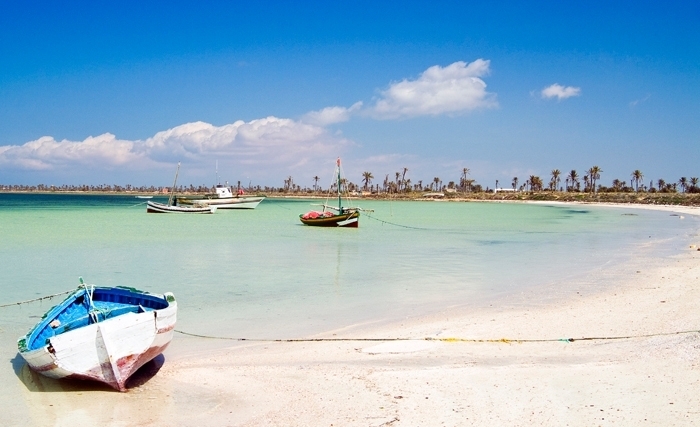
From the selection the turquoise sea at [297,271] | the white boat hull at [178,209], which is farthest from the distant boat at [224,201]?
the turquoise sea at [297,271]

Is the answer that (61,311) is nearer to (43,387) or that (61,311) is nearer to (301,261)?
(43,387)

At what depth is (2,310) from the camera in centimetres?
1270

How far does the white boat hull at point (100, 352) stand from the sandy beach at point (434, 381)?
0.29m

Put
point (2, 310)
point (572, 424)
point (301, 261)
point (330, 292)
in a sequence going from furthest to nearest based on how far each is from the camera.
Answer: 1. point (301, 261)
2. point (330, 292)
3. point (2, 310)
4. point (572, 424)

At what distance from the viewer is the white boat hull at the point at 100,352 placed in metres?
7.07

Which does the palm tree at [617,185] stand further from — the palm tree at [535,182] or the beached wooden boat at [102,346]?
the beached wooden boat at [102,346]

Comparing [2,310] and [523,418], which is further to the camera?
[2,310]

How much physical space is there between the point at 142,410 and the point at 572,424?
479 cm

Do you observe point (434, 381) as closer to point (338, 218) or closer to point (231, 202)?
point (338, 218)

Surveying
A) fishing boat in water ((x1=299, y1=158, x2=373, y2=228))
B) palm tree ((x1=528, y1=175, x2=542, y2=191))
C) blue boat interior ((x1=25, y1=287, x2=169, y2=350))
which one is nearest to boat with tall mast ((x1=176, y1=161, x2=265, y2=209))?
fishing boat in water ((x1=299, y1=158, x2=373, y2=228))

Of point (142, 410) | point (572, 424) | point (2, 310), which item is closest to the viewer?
point (572, 424)

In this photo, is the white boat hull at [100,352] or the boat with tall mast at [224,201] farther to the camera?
the boat with tall mast at [224,201]

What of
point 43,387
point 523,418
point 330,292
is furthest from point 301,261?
point 523,418

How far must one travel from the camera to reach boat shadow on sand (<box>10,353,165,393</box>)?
7457mm
